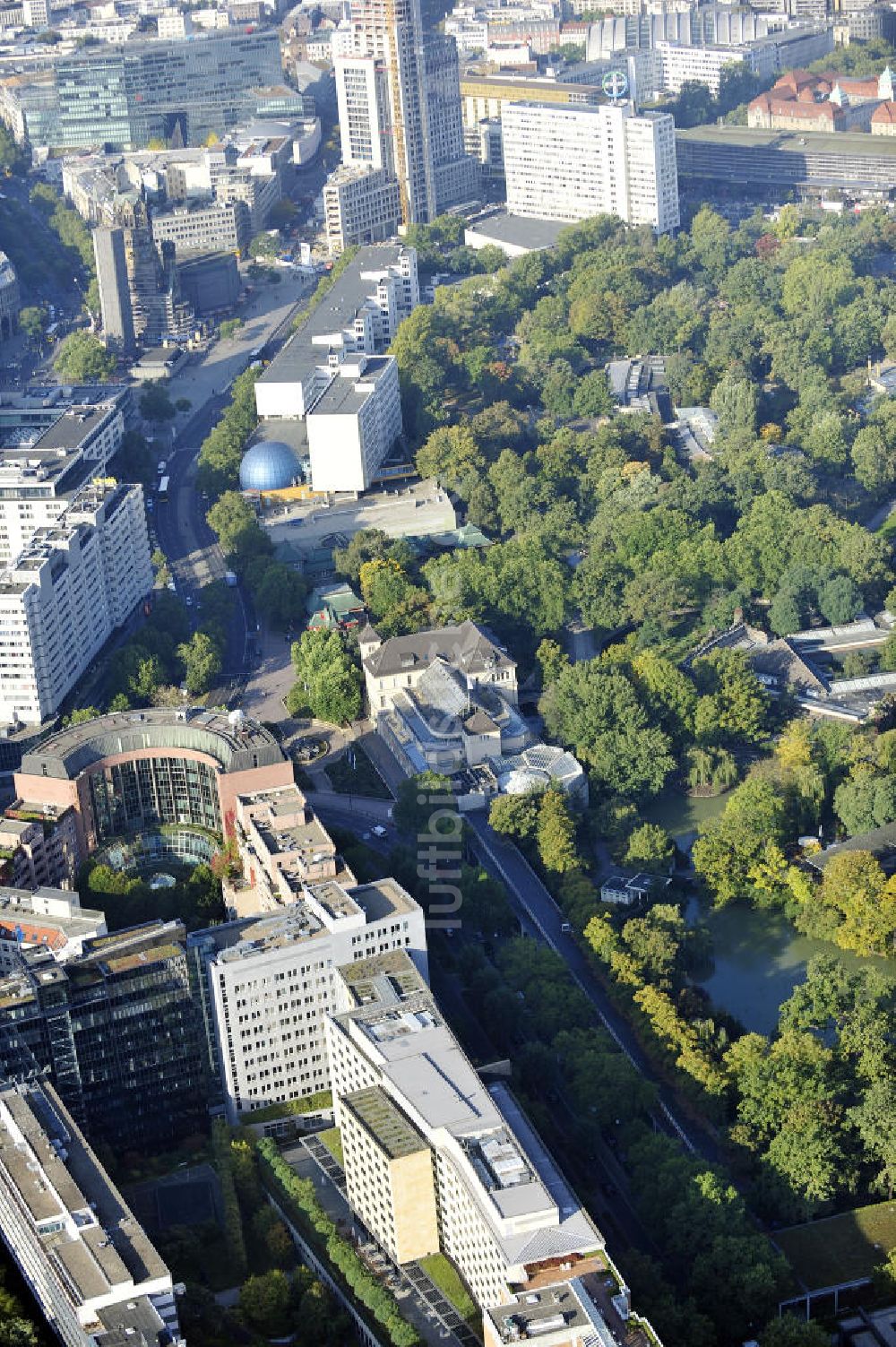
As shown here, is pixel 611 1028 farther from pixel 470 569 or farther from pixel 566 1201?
pixel 470 569

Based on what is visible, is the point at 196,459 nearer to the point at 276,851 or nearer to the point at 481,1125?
the point at 276,851

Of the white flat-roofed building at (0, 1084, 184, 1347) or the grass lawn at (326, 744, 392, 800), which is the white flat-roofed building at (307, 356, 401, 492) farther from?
the white flat-roofed building at (0, 1084, 184, 1347)

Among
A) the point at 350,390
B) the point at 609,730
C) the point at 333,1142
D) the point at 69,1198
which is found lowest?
the point at 333,1142

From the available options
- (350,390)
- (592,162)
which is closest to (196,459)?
(350,390)

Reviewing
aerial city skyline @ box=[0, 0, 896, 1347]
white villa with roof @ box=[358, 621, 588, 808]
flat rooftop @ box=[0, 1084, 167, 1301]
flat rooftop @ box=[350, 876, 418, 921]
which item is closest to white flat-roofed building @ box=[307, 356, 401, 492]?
aerial city skyline @ box=[0, 0, 896, 1347]

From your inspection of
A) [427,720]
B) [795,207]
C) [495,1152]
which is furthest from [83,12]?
[495,1152]
